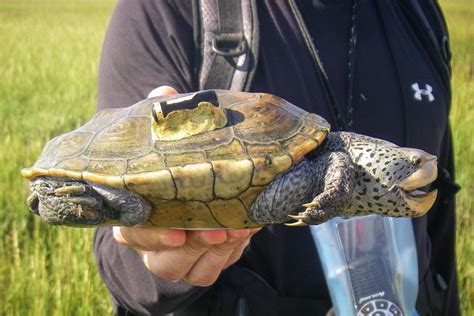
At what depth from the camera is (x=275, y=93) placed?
1859 mm

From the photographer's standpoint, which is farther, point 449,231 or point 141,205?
point 449,231

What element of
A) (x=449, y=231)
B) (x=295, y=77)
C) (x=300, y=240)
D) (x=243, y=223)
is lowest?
(x=449, y=231)

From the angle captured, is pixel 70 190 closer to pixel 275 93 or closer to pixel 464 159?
pixel 275 93

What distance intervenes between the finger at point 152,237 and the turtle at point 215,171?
40 mm

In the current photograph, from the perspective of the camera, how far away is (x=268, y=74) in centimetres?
184

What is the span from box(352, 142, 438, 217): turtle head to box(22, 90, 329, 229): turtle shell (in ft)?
0.51

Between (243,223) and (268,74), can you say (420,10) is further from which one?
(243,223)

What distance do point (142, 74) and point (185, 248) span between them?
59 centimetres

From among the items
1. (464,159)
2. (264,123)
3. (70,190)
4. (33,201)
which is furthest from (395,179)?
(464,159)

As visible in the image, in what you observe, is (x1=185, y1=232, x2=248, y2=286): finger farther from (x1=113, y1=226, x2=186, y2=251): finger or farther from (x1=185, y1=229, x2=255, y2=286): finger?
(x1=113, y1=226, x2=186, y2=251): finger

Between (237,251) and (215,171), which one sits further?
(237,251)

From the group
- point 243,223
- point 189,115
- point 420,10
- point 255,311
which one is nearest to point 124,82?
point 189,115

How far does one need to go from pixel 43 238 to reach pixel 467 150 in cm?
263

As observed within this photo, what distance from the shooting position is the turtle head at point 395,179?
1499 millimetres
